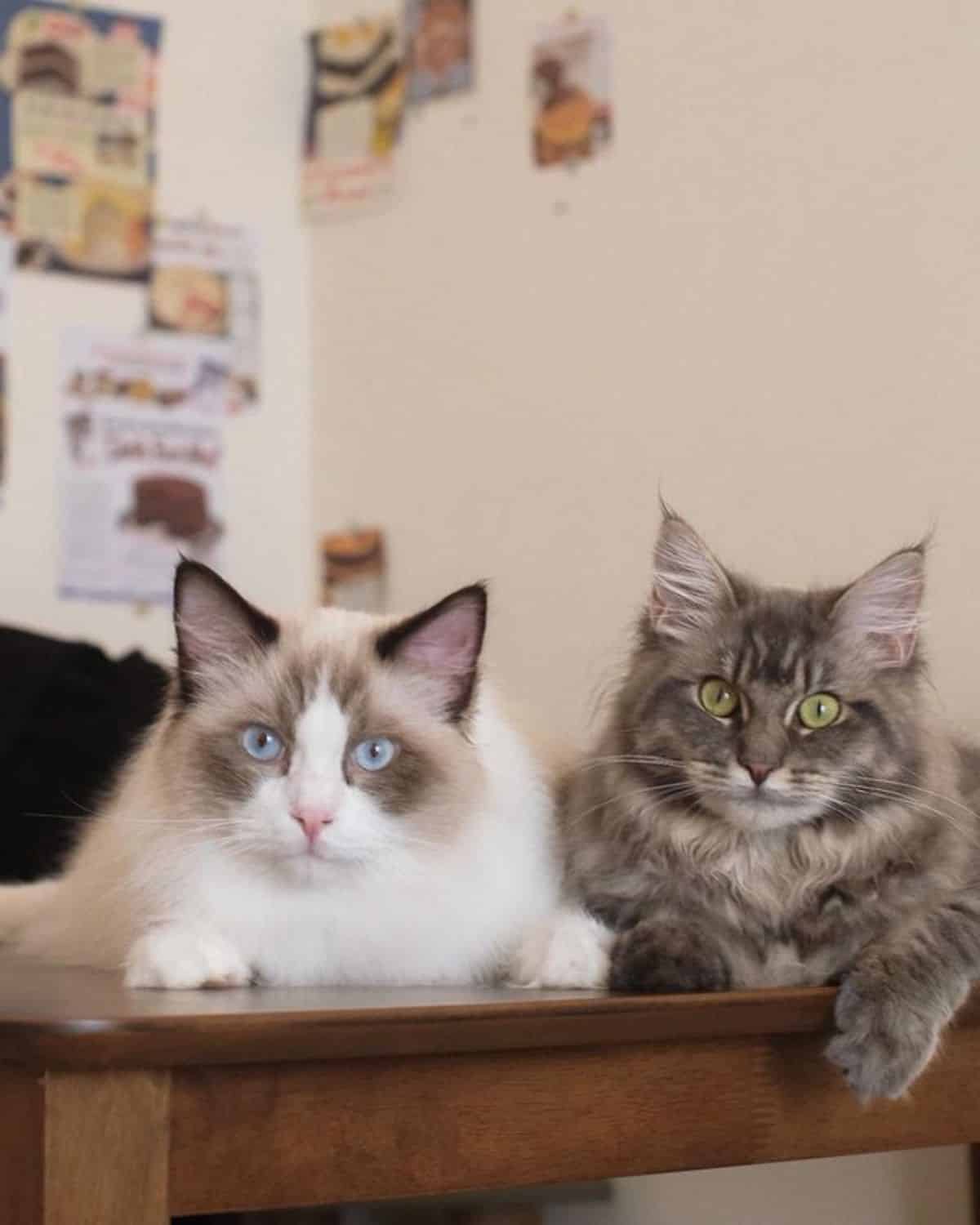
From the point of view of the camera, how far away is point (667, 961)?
4.55 feet

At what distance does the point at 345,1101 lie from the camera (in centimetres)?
111

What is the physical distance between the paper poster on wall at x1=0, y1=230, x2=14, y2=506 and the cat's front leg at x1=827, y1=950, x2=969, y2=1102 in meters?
1.96

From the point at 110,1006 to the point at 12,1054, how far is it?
0.35 feet

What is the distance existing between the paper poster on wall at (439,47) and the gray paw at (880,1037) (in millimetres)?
1957

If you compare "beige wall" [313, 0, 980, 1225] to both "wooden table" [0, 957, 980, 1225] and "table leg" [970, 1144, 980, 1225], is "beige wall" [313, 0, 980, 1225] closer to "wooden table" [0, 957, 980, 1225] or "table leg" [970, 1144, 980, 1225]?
"table leg" [970, 1144, 980, 1225]

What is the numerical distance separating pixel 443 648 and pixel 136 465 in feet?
5.20

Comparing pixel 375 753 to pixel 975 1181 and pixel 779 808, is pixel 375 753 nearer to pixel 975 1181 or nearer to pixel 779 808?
pixel 779 808

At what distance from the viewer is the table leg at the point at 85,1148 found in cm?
99

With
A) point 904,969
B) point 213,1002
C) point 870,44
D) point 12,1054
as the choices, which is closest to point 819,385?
point 870,44

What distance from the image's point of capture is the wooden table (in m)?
1.01

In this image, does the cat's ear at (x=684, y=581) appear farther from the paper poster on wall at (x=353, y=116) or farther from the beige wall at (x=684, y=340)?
the paper poster on wall at (x=353, y=116)

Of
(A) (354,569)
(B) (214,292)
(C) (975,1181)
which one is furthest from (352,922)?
(B) (214,292)

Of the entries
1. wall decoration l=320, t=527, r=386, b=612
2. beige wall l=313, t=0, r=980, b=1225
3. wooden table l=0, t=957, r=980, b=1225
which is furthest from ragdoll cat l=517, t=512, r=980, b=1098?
wall decoration l=320, t=527, r=386, b=612

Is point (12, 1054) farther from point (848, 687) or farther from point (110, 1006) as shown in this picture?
point (848, 687)
